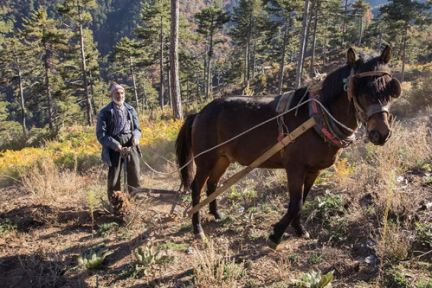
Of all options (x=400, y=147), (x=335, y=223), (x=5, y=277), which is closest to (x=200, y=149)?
(x=335, y=223)

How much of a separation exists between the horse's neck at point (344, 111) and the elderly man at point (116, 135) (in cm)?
289

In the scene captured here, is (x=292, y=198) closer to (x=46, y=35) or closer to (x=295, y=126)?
(x=295, y=126)

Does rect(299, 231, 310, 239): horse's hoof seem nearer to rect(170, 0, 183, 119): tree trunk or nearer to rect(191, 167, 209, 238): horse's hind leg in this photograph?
rect(191, 167, 209, 238): horse's hind leg

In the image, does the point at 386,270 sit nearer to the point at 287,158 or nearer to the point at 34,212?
the point at 287,158

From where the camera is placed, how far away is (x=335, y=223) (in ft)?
13.7

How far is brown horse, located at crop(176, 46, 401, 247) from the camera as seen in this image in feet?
9.19

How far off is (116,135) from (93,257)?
71.4 inches

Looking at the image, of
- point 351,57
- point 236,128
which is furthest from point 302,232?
point 351,57

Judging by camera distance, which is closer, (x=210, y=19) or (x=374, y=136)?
(x=374, y=136)

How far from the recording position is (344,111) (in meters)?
3.28

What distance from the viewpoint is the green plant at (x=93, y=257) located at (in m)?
3.73

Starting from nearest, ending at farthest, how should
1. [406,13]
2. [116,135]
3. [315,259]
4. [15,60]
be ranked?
[315,259] → [116,135] → [406,13] → [15,60]

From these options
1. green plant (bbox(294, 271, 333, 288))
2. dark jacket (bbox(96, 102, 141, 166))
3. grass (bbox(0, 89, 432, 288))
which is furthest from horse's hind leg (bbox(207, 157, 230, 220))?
green plant (bbox(294, 271, 333, 288))

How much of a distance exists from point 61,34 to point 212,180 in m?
25.1
